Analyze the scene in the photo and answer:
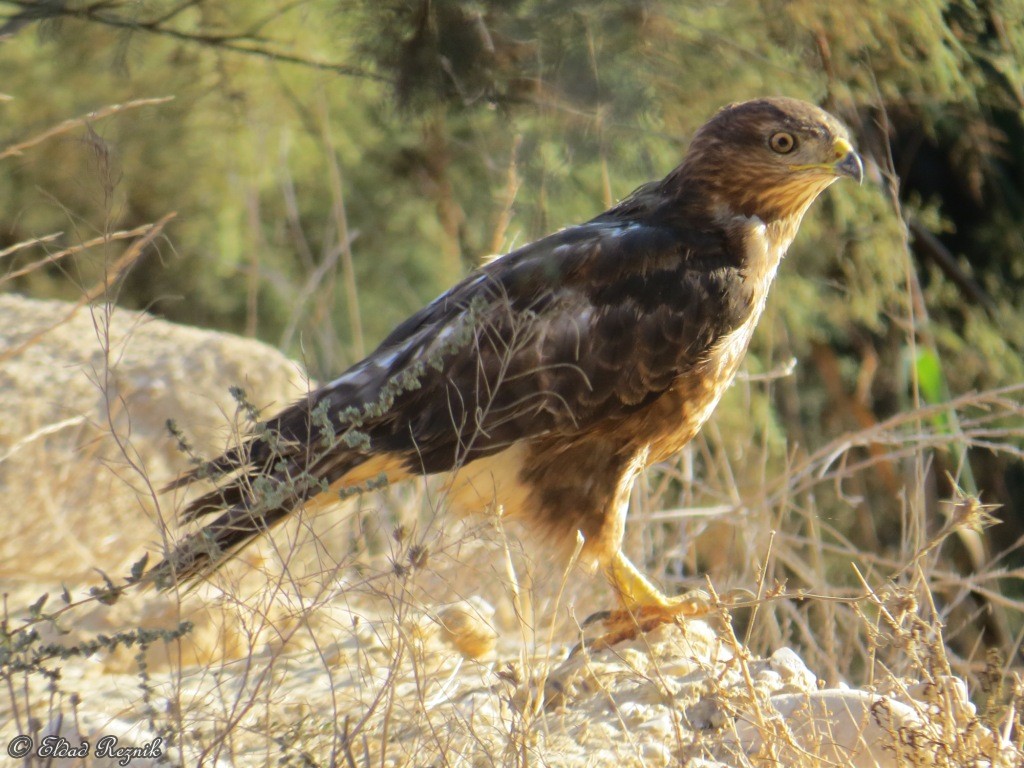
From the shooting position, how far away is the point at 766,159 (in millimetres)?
4242

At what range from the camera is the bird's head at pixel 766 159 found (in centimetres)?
417

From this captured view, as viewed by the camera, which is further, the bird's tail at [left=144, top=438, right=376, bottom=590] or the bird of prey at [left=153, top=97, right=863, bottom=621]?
the bird of prey at [left=153, top=97, right=863, bottom=621]

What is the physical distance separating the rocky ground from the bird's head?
1408 mm

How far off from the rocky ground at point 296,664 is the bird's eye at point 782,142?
1579 mm

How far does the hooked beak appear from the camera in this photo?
4.08 metres

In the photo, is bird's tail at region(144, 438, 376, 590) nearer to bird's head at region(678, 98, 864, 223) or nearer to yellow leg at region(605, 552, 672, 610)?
yellow leg at region(605, 552, 672, 610)

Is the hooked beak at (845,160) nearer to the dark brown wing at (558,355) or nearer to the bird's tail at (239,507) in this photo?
the dark brown wing at (558,355)

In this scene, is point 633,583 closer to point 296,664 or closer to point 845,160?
point 296,664

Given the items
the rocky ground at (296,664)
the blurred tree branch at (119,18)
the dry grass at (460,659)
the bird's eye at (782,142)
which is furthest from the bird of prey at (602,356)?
the blurred tree branch at (119,18)

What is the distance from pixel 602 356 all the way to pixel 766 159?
865 millimetres

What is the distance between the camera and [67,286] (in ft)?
31.2

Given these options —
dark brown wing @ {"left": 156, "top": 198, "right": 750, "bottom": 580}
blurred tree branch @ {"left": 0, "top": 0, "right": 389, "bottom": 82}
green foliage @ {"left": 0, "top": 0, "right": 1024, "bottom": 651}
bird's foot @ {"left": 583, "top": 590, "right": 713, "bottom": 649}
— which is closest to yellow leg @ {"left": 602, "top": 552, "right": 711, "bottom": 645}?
bird's foot @ {"left": 583, "top": 590, "right": 713, "bottom": 649}

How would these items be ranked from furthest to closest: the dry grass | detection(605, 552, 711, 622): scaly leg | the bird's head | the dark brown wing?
detection(605, 552, 711, 622): scaly leg
the bird's head
the dark brown wing
the dry grass

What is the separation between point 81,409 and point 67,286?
15.2 feet
